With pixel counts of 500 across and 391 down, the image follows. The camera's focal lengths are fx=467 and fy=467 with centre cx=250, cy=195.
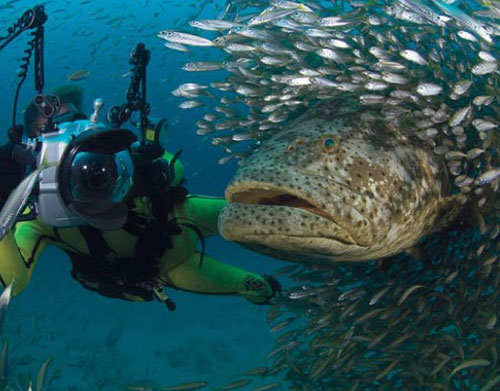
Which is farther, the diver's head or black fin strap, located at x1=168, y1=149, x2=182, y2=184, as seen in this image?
black fin strap, located at x1=168, y1=149, x2=182, y2=184

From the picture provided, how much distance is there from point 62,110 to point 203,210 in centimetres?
193

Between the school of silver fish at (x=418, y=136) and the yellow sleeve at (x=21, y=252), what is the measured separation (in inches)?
95.6

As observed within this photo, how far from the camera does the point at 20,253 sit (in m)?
4.51

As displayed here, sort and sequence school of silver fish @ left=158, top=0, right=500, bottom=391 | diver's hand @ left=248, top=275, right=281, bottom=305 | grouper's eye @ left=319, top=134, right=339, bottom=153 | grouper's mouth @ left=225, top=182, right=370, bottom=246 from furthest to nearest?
diver's hand @ left=248, top=275, right=281, bottom=305
school of silver fish @ left=158, top=0, right=500, bottom=391
grouper's eye @ left=319, top=134, right=339, bottom=153
grouper's mouth @ left=225, top=182, right=370, bottom=246

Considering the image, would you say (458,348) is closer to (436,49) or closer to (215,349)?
(436,49)

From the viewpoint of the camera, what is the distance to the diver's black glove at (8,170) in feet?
11.6

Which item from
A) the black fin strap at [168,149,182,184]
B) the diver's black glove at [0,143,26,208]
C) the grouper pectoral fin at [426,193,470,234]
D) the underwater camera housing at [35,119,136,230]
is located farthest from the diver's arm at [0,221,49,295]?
the grouper pectoral fin at [426,193,470,234]

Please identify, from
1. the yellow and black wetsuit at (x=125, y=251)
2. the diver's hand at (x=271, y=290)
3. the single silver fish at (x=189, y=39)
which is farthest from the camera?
the diver's hand at (x=271, y=290)

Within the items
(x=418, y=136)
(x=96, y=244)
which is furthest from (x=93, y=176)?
(x=418, y=136)

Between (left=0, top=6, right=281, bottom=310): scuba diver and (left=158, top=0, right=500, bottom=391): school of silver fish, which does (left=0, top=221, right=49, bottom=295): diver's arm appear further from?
(left=158, top=0, right=500, bottom=391): school of silver fish

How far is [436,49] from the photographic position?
5023 millimetres

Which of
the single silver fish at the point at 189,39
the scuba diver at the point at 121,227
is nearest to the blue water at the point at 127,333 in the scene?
the scuba diver at the point at 121,227

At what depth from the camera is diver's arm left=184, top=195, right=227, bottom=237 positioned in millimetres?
5516

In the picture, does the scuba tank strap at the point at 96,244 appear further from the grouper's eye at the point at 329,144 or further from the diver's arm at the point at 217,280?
the grouper's eye at the point at 329,144
